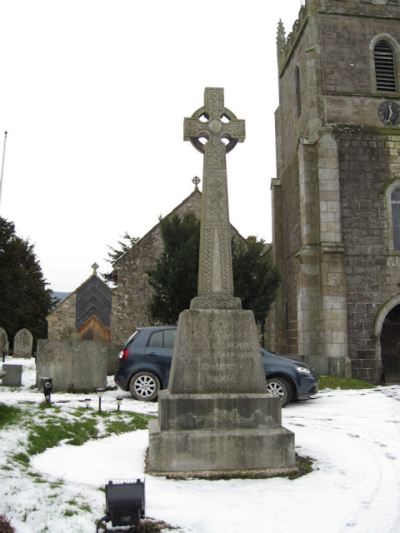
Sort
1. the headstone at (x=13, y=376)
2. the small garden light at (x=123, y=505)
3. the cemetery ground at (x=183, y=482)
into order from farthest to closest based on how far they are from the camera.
A: the headstone at (x=13, y=376)
the cemetery ground at (x=183, y=482)
the small garden light at (x=123, y=505)

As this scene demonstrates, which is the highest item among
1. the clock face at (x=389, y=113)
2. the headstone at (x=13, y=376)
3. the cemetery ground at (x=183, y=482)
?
the clock face at (x=389, y=113)

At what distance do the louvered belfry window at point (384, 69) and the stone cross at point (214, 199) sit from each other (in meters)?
14.8

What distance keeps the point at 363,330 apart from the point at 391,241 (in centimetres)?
331

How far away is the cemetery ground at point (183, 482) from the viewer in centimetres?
381

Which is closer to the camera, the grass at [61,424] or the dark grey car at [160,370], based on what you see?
the grass at [61,424]

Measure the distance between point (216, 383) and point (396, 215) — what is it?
47.2 feet

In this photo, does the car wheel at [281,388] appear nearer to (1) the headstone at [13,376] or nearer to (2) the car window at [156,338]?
(2) the car window at [156,338]

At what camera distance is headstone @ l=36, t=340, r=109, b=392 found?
38.8ft

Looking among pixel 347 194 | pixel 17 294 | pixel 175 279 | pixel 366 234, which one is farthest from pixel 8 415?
pixel 17 294

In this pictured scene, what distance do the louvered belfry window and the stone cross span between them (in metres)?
14.8

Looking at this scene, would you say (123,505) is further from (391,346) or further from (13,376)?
(391,346)

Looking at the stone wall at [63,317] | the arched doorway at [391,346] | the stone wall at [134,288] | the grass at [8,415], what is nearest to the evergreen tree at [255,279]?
the arched doorway at [391,346]

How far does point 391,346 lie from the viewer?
17.7m

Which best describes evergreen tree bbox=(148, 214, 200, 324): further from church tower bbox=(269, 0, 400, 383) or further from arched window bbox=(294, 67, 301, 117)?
arched window bbox=(294, 67, 301, 117)
